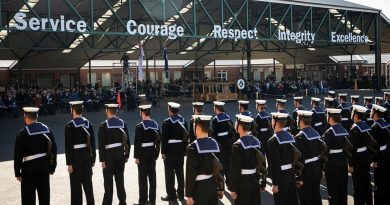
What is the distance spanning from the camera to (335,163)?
7.88m

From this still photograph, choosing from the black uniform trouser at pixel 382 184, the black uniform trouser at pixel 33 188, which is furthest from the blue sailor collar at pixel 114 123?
the black uniform trouser at pixel 382 184

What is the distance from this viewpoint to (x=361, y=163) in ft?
27.3

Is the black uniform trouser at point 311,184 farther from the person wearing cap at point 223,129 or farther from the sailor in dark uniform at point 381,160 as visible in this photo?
the person wearing cap at point 223,129

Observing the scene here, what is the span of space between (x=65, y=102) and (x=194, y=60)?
22.5 metres

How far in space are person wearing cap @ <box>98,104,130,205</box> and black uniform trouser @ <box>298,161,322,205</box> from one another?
3.43 m

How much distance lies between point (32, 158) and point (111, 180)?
62.3 inches

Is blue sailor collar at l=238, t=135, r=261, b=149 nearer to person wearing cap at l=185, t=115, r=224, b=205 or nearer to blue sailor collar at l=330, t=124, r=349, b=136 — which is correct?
person wearing cap at l=185, t=115, r=224, b=205

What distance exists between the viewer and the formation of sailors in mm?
6582

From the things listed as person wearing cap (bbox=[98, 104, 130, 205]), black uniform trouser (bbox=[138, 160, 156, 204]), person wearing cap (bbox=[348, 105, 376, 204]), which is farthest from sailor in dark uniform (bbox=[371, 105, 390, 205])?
person wearing cap (bbox=[98, 104, 130, 205])

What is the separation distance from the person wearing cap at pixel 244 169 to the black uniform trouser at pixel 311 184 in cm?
118

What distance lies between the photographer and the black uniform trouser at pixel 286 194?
712 centimetres

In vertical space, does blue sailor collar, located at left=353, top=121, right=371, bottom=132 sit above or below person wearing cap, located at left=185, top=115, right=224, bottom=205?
above

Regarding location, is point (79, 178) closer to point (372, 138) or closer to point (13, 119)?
point (372, 138)

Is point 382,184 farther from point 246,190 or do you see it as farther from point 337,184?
point 246,190
